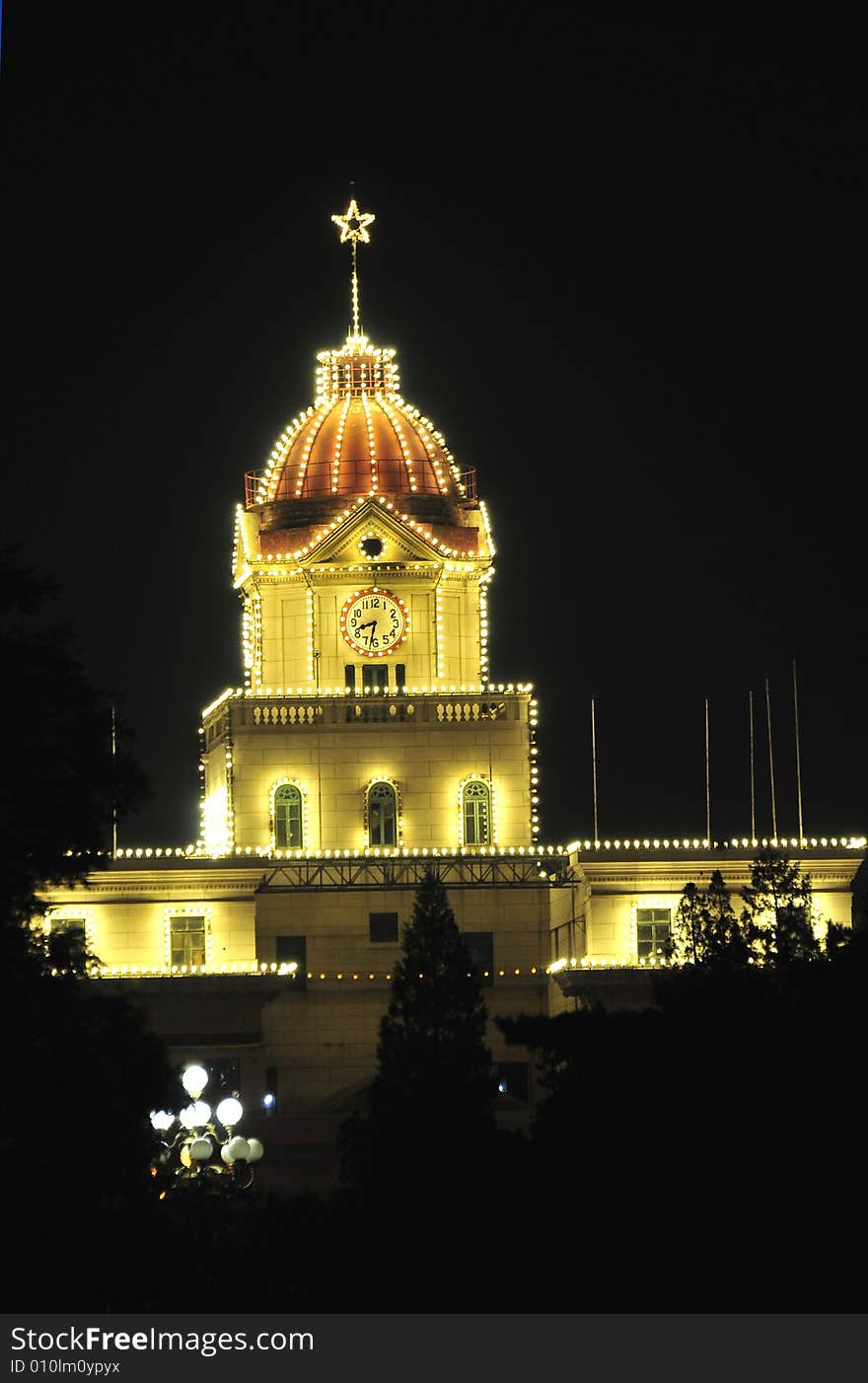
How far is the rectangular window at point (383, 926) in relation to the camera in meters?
92.5

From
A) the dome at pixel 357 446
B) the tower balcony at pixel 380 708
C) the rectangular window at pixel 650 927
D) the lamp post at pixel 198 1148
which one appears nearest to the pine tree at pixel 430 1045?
the lamp post at pixel 198 1148

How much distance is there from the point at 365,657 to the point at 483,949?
980cm

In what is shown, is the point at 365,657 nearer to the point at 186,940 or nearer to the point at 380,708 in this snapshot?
the point at 380,708

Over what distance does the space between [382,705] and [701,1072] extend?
51.0 metres

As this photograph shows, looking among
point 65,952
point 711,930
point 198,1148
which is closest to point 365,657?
point 711,930

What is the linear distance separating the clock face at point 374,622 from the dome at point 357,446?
321cm

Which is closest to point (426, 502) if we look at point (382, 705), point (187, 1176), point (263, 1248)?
point (382, 705)

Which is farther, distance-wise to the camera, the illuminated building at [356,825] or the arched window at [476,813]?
the arched window at [476,813]

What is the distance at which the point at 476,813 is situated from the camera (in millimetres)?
95375

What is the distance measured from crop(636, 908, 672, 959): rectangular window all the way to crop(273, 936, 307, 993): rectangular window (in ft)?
31.1

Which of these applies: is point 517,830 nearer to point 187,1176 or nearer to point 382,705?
point 382,705

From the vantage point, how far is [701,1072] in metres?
45.0

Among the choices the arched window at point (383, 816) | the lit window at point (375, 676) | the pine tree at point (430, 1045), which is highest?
the lit window at point (375, 676)

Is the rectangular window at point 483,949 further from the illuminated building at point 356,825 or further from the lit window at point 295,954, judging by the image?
the lit window at point 295,954
